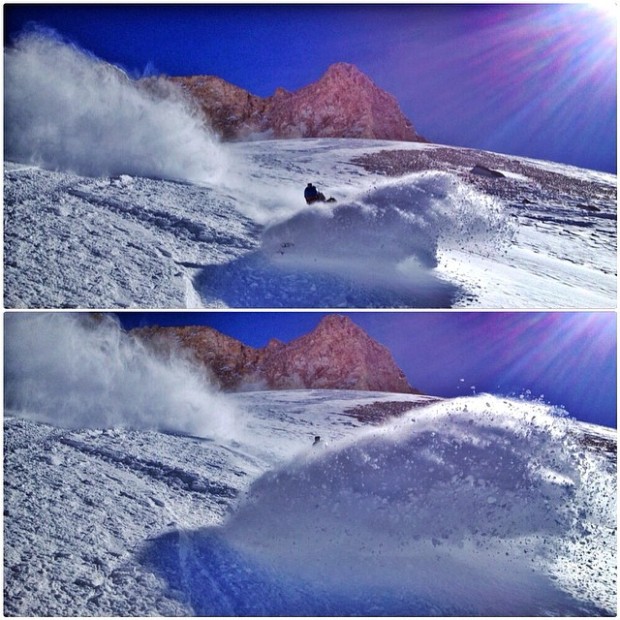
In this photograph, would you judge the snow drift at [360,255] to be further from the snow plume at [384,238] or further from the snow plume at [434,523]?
the snow plume at [434,523]

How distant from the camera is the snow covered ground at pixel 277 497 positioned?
100 inches

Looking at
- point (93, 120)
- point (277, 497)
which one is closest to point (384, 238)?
point (277, 497)

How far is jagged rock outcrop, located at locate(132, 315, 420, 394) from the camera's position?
2.63 meters

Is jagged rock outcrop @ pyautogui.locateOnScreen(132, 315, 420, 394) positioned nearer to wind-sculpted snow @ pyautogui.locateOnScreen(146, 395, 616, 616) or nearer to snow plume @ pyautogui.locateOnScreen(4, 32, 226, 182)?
wind-sculpted snow @ pyautogui.locateOnScreen(146, 395, 616, 616)

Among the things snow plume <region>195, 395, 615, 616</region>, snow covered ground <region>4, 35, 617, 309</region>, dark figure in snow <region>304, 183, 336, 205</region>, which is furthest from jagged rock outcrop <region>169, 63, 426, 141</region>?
snow plume <region>195, 395, 615, 616</region>

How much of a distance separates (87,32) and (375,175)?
110 cm

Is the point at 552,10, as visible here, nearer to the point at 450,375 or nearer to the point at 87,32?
the point at 450,375

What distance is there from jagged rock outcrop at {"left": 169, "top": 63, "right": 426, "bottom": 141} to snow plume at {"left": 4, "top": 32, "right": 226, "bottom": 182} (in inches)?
3.0

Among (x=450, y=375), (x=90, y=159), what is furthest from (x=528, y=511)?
(x=90, y=159)

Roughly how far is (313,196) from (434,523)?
1171mm

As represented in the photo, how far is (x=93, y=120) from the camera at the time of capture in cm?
Result: 263

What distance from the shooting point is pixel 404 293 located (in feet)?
8.59

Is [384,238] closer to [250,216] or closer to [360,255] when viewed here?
[360,255]

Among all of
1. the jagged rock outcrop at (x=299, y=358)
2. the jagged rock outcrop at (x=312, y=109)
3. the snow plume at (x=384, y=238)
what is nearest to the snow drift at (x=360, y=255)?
the snow plume at (x=384, y=238)
